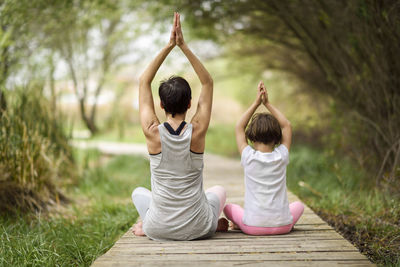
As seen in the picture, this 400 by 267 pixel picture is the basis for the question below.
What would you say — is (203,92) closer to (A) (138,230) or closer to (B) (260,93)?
(B) (260,93)

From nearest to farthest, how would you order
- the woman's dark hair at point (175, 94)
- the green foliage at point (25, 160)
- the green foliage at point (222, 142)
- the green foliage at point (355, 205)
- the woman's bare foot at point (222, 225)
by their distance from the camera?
the woman's dark hair at point (175, 94)
the woman's bare foot at point (222, 225)
the green foliage at point (355, 205)
the green foliage at point (25, 160)
the green foliage at point (222, 142)

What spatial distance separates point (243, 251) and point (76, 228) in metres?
1.96

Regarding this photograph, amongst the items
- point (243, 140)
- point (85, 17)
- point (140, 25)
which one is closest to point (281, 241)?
point (243, 140)

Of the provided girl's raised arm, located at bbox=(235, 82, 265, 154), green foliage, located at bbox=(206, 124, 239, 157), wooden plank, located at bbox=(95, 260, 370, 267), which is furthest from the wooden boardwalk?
green foliage, located at bbox=(206, 124, 239, 157)

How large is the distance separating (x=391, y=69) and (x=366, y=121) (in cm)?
74

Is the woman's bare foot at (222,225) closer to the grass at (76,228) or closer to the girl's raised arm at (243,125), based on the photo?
the girl's raised arm at (243,125)

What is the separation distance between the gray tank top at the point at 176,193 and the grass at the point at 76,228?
2.09ft

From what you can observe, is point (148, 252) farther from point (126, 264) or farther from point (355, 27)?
point (355, 27)

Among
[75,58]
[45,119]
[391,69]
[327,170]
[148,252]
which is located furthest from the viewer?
[75,58]

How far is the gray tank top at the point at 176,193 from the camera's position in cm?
244

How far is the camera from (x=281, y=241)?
2.51m

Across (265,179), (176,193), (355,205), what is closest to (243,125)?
(265,179)

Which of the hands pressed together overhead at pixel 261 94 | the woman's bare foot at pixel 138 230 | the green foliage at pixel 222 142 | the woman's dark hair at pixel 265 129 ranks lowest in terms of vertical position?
the green foliage at pixel 222 142

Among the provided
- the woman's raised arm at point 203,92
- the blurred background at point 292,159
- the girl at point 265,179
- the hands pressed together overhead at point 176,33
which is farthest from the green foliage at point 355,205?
the hands pressed together overhead at point 176,33
